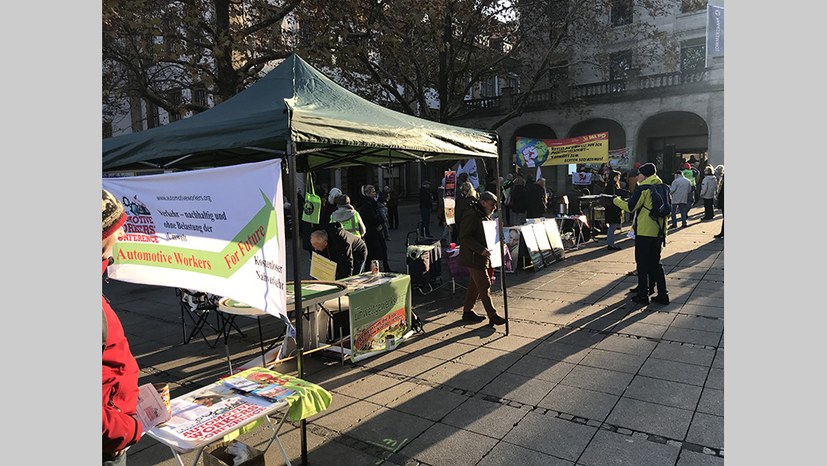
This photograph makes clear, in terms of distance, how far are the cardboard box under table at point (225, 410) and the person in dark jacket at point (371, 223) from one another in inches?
225

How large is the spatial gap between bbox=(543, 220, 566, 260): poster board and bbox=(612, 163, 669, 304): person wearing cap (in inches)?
136

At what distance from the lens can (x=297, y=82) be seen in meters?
4.70

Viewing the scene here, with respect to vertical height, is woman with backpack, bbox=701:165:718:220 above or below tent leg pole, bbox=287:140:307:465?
above

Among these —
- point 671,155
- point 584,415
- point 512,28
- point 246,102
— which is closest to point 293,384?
point 584,415

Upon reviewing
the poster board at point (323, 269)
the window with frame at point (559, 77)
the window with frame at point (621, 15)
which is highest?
the window with frame at point (621, 15)

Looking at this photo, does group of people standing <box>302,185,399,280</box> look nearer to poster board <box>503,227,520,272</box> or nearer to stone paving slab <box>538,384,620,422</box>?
poster board <box>503,227,520,272</box>

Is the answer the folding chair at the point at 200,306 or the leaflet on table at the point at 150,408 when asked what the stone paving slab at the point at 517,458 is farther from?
the folding chair at the point at 200,306

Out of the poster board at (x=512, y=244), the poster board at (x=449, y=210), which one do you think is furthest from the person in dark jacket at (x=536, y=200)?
the poster board at (x=449, y=210)

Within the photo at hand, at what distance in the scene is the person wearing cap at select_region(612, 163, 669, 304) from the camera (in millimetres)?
6949

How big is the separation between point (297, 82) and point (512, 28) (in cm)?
1634

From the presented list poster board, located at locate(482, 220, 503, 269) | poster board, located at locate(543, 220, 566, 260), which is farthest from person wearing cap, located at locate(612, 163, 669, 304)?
poster board, located at locate(543, 220, 566, 260)

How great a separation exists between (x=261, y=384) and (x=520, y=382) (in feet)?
8.39

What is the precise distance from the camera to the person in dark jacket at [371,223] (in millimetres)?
8859

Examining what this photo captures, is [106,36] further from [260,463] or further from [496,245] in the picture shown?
[260,463]
